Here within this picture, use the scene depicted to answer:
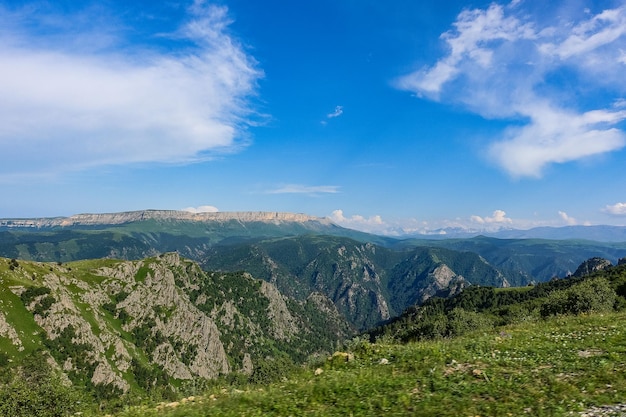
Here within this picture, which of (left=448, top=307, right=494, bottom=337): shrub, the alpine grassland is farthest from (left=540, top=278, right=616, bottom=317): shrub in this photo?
the alpine grassland

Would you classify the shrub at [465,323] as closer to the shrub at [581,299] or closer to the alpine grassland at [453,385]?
the shrub at [581,299]

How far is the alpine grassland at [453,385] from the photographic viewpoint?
1437cm

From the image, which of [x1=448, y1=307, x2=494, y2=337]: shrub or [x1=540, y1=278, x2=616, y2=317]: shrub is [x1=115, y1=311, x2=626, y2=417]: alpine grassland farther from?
[x1=448, y1=307, x2=494, y2=337]: shrub

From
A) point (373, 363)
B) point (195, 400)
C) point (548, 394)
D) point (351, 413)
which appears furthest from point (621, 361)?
point (195, 400)

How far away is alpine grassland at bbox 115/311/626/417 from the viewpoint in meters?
14.4

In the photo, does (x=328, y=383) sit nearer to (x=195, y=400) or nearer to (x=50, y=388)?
(x=195, y=400)

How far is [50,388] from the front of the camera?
226 feet

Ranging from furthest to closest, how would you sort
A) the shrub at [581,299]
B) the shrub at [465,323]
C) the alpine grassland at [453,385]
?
the shrub at [465,323], the shrub at [581,299], the alpine grassland at [453,385]

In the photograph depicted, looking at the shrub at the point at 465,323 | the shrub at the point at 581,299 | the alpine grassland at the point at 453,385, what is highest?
the alpine grassland at the point at 453,385

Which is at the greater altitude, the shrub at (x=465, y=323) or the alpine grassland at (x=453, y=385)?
the alpine grassland at (x=453, y=385)

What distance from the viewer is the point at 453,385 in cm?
1656

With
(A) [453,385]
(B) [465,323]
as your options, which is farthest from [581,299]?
(A) [453,385]

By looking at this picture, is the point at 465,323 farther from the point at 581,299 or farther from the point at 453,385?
the point at 453,385

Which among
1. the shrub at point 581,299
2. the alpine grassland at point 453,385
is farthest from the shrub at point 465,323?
the alpine grassland at point 453,385
